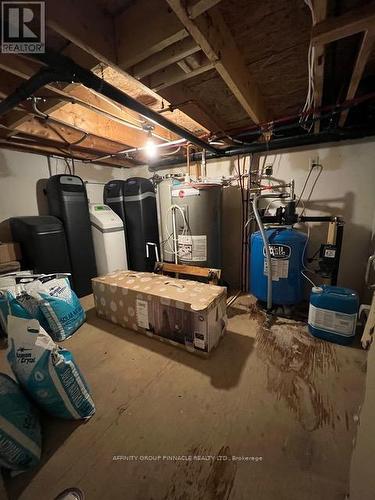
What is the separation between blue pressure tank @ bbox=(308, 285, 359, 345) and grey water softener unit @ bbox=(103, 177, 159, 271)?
2090 mm

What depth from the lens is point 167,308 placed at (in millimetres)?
1668

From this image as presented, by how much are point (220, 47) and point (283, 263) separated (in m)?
1.71

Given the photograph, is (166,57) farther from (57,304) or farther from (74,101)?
(57,304)

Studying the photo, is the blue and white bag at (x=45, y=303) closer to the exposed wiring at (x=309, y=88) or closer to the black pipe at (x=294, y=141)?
the black pipe at (x=294, y=141)

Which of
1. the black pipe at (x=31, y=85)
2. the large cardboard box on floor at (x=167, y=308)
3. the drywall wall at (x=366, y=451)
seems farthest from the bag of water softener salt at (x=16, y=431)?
the black pipe at (x=31, y=85)

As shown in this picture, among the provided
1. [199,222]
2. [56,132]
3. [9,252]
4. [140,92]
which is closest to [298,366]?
[199,222]

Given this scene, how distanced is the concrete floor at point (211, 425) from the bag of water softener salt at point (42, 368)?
0.62 ft

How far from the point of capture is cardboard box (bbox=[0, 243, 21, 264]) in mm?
2248

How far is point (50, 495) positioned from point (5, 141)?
3125 millimetres

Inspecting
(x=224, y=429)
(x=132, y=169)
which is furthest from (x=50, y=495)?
(x=132, y=169)

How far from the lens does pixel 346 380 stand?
138cm

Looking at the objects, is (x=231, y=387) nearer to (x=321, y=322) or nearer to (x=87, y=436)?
(x=87, y=436)

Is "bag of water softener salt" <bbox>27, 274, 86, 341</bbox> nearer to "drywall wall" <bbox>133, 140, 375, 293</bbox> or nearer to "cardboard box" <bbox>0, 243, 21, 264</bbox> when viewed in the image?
"cardboard box" <bbox>0, 243, 21, 264</bbox>

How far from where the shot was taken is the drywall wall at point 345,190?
6.91 feet
